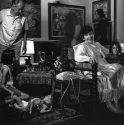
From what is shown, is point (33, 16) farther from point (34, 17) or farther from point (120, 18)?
point (120, 18)

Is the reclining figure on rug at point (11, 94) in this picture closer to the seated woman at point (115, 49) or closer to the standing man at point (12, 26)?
the standing man at point (12, 26)

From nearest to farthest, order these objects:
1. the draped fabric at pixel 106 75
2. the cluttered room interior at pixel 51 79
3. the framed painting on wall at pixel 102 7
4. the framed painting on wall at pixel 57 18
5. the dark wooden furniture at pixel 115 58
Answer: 1. the cluttered room interior at pixel 51 79
2. the draped fabric at pixel 106 75
3. the dark wooden furniture at pixel 115 58
4. the framed painting on wall at pixel 57 18
5. the framed painting on wall at pixel 102 7

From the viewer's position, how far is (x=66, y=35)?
4746 millimetres

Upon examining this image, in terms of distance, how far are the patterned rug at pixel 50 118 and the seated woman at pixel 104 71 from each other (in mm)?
552

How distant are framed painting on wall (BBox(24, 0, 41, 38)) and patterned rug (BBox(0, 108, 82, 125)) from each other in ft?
5.75

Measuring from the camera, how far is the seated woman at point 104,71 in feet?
11.5

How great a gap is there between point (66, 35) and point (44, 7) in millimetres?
722

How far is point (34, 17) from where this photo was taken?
4414 mm

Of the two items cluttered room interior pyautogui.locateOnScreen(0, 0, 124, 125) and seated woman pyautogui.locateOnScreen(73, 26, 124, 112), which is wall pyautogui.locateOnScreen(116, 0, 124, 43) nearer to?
cluttered room interior pyautogui.locateOnScreen(0, 0, 124, 125)

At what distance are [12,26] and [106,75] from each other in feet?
5.40

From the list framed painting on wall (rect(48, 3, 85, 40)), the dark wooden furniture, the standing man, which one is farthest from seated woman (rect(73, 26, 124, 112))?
the standing man

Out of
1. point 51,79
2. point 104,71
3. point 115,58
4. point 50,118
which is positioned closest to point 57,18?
point 115,58

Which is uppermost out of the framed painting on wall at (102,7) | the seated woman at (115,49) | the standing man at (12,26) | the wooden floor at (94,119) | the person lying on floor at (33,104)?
the framed painting on wall at (102,7)

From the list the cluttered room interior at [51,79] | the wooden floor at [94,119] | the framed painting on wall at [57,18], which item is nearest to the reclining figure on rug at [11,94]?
the cluttered room interior at [51,79]
